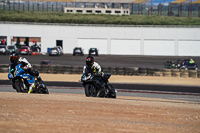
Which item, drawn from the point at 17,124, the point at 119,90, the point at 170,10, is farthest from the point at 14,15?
the point at 17,124

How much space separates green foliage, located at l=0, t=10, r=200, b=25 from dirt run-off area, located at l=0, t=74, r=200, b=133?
6631cm

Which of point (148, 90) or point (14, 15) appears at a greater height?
point (14, 15)

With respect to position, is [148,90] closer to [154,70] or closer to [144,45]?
[154,70]

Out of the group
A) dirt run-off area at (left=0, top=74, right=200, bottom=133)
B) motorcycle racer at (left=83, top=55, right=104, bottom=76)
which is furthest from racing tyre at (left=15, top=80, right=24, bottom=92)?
dirt run-off area at (left=0, top=74, right=200, bottom=133)

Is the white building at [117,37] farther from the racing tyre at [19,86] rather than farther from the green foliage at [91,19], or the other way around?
the racing tyre at [19,86]

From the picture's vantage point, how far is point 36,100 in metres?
11.2

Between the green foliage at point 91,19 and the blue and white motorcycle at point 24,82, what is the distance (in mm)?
62199

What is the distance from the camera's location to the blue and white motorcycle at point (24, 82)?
47.1ft

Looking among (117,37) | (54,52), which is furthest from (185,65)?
(117,37)

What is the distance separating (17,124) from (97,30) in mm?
63908

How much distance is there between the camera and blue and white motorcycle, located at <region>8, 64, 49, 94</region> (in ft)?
47.1

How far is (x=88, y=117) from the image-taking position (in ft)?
29.1

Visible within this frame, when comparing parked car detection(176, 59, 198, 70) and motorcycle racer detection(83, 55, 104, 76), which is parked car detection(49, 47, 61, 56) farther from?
motorcycle racer detection(83, 55, 104, 76)

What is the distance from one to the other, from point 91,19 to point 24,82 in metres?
64.4
